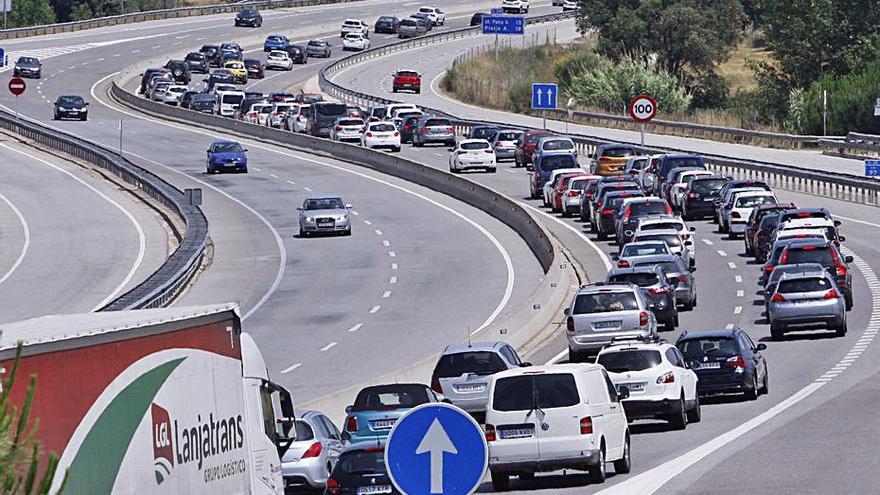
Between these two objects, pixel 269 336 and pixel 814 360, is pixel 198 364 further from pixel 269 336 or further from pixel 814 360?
pixel 269 336

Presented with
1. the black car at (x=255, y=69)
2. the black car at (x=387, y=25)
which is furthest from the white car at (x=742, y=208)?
the black car at (x=387, y=25)

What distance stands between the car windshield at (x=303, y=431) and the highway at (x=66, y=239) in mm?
26520

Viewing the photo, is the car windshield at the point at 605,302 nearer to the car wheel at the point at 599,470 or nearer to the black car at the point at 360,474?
the car wheel at the point at 599,470

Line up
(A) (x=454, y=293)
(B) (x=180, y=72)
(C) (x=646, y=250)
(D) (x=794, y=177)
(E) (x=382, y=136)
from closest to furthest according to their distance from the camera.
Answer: (C) (x=646, y=250) < (A) (x=454, y=293) < (D) (x=794, y=177) < (E) (x=382, y=136) < (B) (x=180, y=72)

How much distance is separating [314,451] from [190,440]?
7093 mm

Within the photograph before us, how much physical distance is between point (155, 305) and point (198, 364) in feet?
97.8

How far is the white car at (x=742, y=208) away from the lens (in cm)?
5572

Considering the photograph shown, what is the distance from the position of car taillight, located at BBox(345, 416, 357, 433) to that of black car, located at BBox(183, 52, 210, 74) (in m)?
99.5

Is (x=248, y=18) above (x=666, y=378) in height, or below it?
below

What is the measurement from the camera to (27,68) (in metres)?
119

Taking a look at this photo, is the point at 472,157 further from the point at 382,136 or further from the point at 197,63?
the point at 197,63

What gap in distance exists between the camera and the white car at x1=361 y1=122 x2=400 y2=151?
271ft

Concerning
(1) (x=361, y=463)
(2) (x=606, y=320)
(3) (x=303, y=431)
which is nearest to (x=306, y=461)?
(3) (x=303, y=431)

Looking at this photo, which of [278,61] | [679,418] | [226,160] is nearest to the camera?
[679,418]
